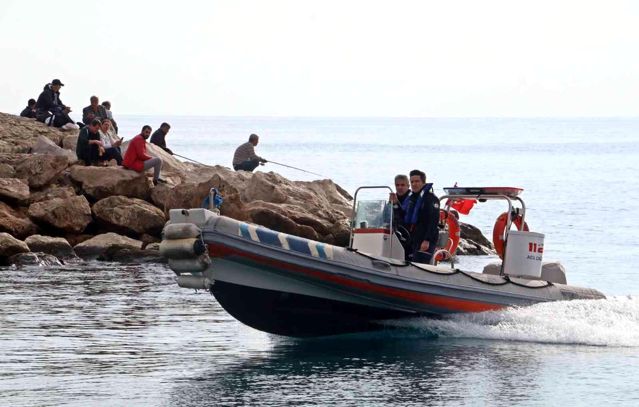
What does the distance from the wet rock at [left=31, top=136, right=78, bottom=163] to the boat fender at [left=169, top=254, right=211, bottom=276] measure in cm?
1180

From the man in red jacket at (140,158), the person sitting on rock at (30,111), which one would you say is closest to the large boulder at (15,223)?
the man in red jacket at (140,158)

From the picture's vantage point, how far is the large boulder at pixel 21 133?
25.9 metres

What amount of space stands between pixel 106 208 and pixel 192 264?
965 centimetres

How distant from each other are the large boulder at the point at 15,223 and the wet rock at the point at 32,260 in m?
1.01

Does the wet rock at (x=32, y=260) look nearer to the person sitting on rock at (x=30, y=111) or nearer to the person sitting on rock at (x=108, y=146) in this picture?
the person sitting on rock at (x=108, y=146)

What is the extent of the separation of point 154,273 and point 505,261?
7483 mm

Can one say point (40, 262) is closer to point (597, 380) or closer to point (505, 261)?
point (505, 261)

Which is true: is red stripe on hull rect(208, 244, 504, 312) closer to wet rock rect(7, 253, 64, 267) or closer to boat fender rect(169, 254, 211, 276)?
boat fender rect(169, 254, 211, 276)

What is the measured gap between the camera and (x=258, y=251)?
42.3ft

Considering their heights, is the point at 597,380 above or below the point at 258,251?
below

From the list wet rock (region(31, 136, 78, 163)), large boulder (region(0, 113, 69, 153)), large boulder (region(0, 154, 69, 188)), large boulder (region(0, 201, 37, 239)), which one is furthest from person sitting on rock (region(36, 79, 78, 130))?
large boulder (region(0, 201, 37, 239))

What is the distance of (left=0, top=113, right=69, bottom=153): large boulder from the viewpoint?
25925mm

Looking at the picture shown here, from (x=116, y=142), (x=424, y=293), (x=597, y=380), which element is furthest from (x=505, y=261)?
(x=116, y=142)

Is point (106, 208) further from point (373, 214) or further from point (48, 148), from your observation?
point (373, 214)
